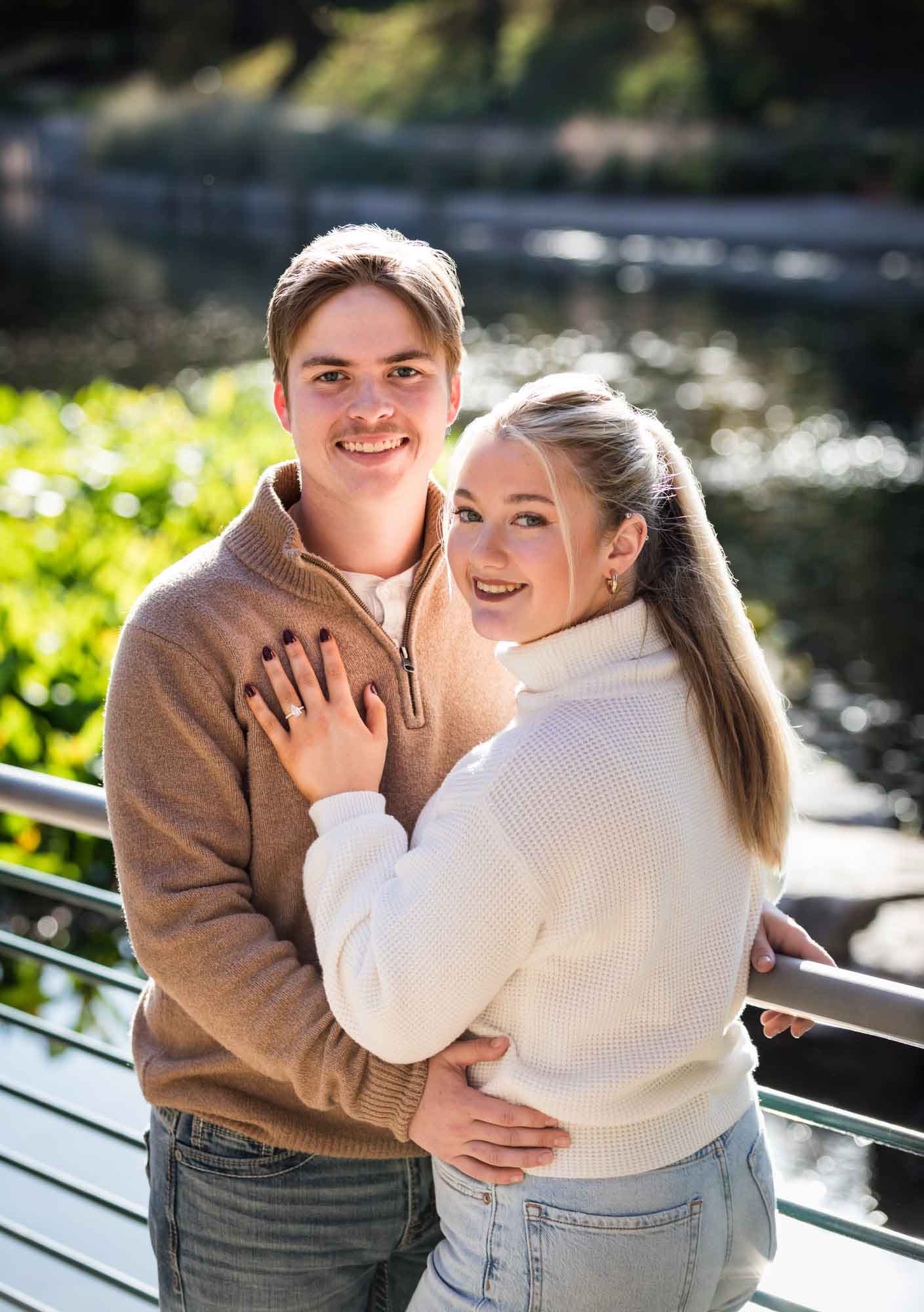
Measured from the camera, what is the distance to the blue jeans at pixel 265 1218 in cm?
181

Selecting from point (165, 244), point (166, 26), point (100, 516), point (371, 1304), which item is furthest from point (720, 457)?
point (166, 26)

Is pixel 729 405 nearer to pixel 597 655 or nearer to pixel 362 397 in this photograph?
pixel 362 397

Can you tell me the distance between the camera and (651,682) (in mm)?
1607

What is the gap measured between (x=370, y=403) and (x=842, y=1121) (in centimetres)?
96

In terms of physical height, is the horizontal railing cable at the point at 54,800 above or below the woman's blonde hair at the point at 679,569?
below

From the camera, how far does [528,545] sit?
1615mm

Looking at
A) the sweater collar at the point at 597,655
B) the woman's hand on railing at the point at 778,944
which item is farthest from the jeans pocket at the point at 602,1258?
the sweater collar at the point at 597,655

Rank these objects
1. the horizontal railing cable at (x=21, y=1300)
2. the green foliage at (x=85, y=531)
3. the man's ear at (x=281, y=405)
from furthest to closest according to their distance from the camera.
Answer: the green foliage at (x=85, y=531) < the horizontal railing cable at (x=21, y=1300) < the man's ear at (x=281, y=405)

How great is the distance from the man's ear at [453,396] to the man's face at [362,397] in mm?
67

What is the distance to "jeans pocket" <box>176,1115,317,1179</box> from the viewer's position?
1.81 m

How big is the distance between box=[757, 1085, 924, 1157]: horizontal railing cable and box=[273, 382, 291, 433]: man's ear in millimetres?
982

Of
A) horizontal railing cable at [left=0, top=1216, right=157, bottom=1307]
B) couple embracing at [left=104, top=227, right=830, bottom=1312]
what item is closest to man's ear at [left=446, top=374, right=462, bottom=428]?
couple embracing at [left=104, top=227, right=830, bottom=1312]

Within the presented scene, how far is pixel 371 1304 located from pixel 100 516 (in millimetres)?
5451

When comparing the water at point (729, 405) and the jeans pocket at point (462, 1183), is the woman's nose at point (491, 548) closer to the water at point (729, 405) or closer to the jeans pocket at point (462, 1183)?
the jeans pocket at point (462, 1183)
